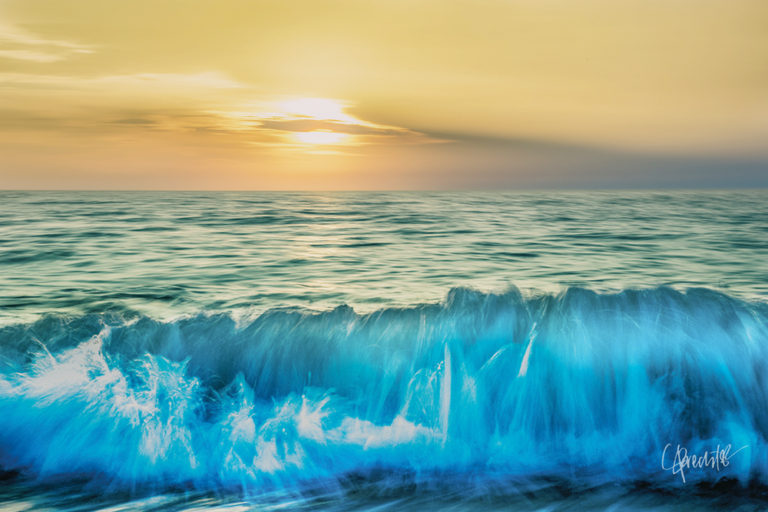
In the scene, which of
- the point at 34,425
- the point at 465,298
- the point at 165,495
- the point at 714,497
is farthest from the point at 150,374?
the point at 714,497

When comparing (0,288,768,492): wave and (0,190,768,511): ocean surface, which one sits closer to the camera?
(0,190,768,511): ocean surface

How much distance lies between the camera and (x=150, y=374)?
15.7ft

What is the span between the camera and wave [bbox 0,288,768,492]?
4.02 metres

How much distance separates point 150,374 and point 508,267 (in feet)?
22.7

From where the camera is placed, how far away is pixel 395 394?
4738mm

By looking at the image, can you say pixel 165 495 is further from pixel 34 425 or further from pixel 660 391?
pixel 660 391
